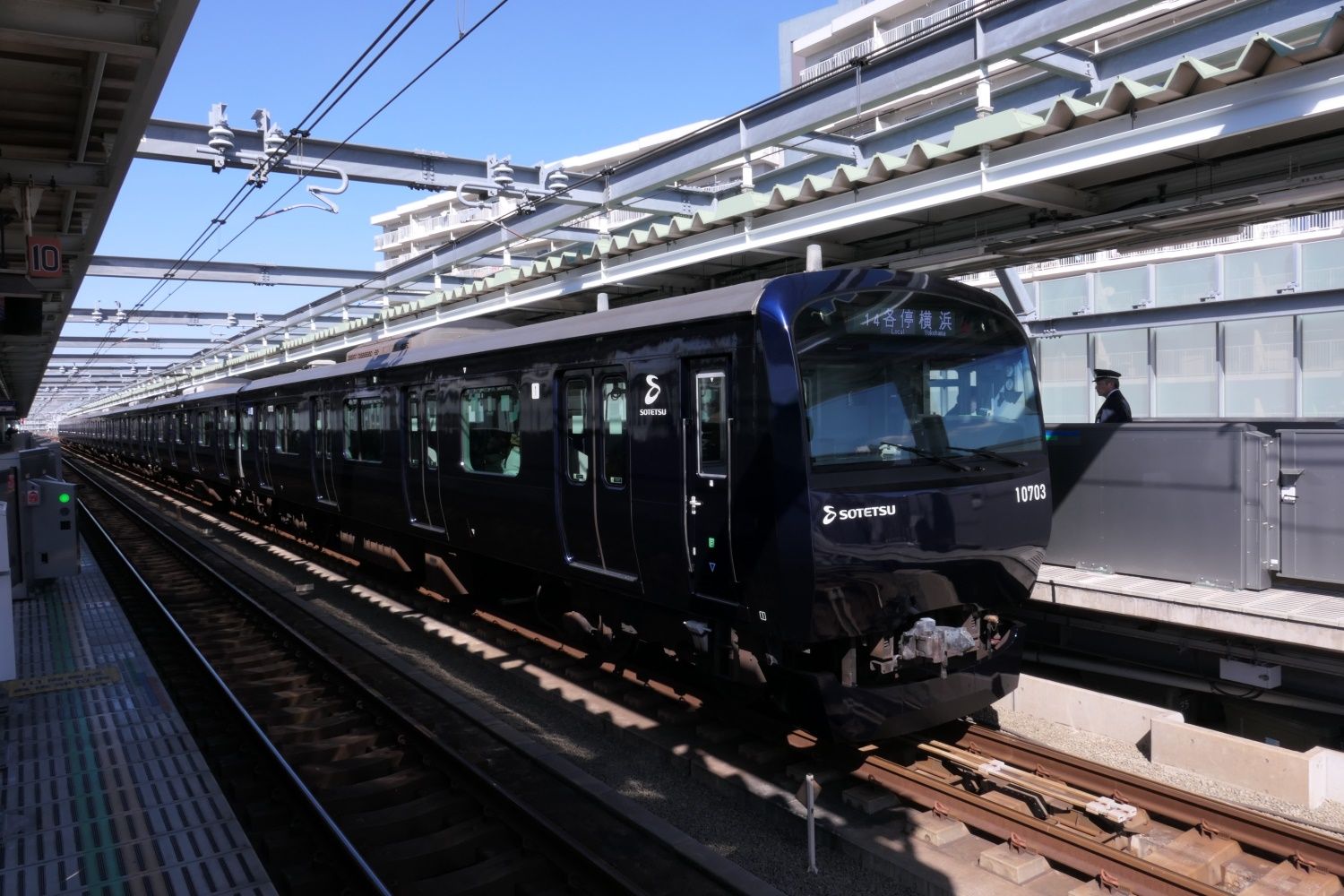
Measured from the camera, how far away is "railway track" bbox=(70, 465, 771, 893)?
4.46 meters

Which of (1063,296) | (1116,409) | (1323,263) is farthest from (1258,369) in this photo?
(1116,409)

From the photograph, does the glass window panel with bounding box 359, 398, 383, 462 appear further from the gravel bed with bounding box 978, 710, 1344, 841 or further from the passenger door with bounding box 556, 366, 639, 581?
the gravel bed with bounding box 978, 710, 1344, 841

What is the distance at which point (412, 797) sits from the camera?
214 inches

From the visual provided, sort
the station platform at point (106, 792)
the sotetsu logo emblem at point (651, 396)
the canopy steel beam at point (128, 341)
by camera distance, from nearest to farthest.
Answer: the station platform at point (106, 792) < the sotetsu logo emblem at point (651, 396) < the canopy steel beam at point (128, 341)

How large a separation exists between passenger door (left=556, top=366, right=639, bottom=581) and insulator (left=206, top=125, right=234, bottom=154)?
477 cm

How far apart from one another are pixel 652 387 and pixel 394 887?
309cm

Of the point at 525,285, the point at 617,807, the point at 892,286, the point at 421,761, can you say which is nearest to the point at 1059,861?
the point at 617,807

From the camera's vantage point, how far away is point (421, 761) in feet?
19.2

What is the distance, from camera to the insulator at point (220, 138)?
9.06 metres

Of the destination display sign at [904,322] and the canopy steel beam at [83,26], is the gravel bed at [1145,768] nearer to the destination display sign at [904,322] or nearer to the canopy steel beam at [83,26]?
the destination display sign at [904,322]

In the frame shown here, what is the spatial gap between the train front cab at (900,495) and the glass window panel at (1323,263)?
10.4m

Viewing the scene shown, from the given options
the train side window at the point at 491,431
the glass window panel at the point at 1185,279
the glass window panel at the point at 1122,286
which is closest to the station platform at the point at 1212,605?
the train side window at the point at 491,431

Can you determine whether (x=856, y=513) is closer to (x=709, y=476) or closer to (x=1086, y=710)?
(x=709, y=476)

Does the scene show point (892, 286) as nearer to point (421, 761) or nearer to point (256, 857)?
point (421, 761)
